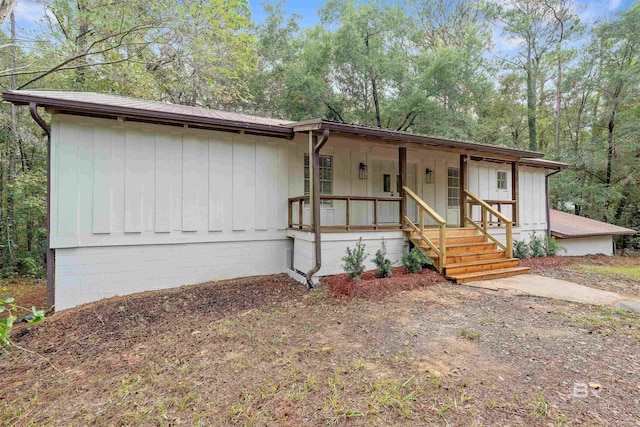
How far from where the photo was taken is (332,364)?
3029 millimetres

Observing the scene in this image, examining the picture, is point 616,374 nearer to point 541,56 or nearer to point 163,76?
point 163,76

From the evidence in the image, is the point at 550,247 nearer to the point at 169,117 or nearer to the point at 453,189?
the point at 453,189

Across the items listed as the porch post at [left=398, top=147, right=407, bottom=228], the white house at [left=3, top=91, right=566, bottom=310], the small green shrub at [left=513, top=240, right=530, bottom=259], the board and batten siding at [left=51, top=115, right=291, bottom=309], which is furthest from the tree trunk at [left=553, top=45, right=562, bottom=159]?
the board and batten siding at [left=51, top=115, right=291, bottom=309]

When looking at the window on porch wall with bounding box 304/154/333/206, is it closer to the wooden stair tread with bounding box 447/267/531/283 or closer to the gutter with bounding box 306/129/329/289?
the gutter with bounding box 306/129/329/289

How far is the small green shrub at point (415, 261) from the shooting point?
6.27 meters

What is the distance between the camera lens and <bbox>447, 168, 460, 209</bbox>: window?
9.64m

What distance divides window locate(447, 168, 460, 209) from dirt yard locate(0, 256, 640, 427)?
5051 millimetres

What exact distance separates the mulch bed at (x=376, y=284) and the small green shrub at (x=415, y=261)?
0.13 m

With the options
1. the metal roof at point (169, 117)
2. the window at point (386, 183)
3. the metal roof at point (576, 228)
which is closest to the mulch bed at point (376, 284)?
the metal roof at point (169, 117)

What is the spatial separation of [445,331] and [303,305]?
2.27 metres

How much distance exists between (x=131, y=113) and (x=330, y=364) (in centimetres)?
516

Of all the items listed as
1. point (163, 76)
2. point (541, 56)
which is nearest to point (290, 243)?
point (163, 76)

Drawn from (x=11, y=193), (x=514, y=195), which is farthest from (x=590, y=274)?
(x=11, y=193)

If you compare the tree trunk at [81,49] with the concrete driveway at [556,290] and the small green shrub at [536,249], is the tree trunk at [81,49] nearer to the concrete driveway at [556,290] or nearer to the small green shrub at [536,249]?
the concrete driveway at [556,290]
